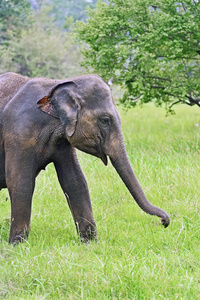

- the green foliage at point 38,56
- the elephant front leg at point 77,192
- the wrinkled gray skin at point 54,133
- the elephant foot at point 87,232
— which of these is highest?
the wrinkled gray skin at point 54,133

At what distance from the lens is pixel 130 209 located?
5.70m

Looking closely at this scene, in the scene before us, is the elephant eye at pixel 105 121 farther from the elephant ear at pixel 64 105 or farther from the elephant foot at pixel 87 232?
the elephant foot at pixel 87 232

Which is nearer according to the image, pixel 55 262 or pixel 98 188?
pixel 55 262

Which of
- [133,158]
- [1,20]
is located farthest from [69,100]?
[1,20]

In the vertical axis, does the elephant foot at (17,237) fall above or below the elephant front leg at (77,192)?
below

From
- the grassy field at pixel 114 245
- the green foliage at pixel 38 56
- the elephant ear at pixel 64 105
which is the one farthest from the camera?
the green foliage at pixel 38 56

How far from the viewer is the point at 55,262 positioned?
4.05 m

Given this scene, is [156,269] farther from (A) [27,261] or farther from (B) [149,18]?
(B) [149,18]

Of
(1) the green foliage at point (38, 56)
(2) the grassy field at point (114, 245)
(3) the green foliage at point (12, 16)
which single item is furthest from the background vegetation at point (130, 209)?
(3) the green foliage at point (12, 16)

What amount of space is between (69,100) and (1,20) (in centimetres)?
→ 2402

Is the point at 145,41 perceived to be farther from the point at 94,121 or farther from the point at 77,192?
the point at 94,121

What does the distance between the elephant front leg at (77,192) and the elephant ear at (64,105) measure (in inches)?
18.5

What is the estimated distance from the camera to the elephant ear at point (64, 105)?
423 centimetres

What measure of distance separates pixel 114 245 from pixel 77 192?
597 mm
